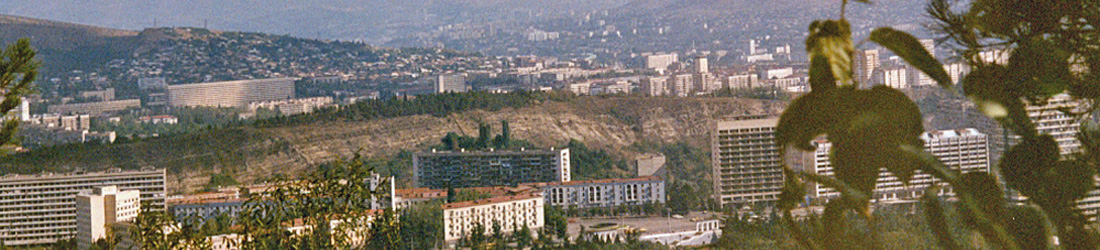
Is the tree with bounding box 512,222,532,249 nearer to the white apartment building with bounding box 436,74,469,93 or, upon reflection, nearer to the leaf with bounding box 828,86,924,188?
the leaf with bounding box 828,86,924,188

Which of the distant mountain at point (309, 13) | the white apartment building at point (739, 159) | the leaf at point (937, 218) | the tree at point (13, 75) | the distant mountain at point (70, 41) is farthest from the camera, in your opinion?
the distant mountain at point (309, 13)

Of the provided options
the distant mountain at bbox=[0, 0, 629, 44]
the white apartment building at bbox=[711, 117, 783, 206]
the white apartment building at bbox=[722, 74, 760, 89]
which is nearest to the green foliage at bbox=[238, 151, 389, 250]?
the white apartment building at bbox=[711, 117, 783, 206]

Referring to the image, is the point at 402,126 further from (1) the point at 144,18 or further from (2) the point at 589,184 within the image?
(1) the point at 144,18

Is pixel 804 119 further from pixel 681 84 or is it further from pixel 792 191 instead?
pixel 681 84

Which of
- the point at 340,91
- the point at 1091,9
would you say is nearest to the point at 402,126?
the point at 340,91

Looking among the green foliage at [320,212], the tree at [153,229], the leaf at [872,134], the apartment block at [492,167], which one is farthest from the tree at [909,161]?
the apartment block at [492,167]

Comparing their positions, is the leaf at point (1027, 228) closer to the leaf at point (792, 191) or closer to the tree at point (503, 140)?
the leaf at point (792, 191)
